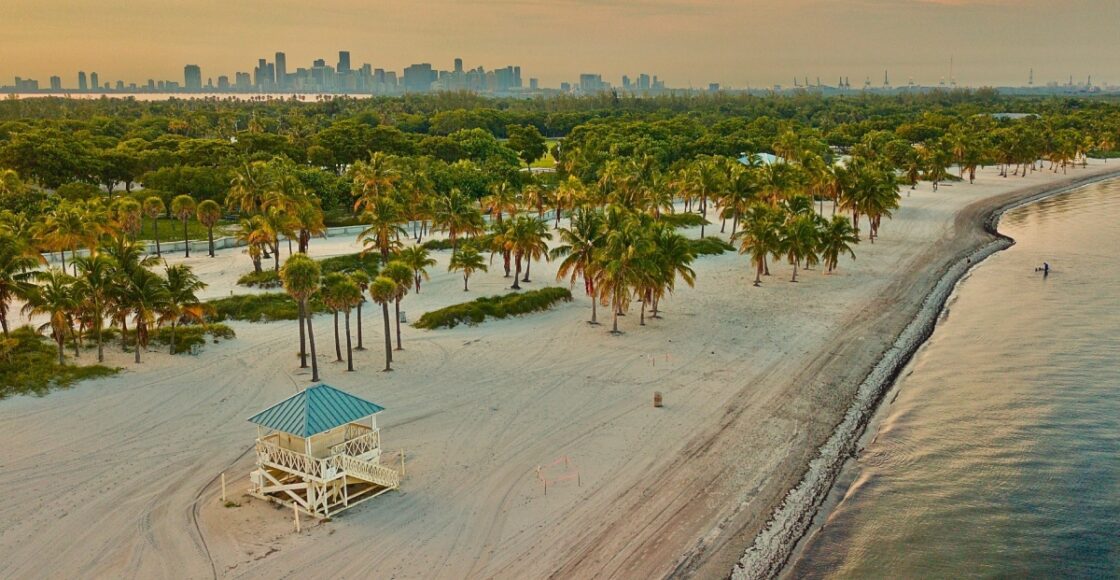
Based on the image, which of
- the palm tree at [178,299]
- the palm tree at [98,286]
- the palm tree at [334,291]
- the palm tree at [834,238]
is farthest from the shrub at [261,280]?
the palm tree at [834,238]

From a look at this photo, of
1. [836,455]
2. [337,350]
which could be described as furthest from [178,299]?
[836,455]

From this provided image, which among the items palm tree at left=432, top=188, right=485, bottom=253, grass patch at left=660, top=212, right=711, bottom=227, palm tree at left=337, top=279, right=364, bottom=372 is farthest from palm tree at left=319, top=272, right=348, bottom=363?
grass patch at left=660, top=212, right=711, bottom=227

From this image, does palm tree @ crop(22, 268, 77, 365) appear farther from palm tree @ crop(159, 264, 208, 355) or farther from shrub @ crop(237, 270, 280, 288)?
shrub @ crop(237, 270, 280, 288)

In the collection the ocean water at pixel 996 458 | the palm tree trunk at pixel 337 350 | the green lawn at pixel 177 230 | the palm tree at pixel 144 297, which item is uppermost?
the palm tree at pixel 144 297

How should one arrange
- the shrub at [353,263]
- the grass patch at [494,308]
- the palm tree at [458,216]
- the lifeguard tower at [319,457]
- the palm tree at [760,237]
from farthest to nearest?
the palm tree at [458,216]
the shrub at [353,263]
the palm tree at [760,237]
the grass patch at [494,308]
the lifeguard tower at [319,457]

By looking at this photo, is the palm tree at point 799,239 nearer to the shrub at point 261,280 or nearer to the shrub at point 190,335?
the shrub at point 261,280

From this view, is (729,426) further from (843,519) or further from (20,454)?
(20,454)
